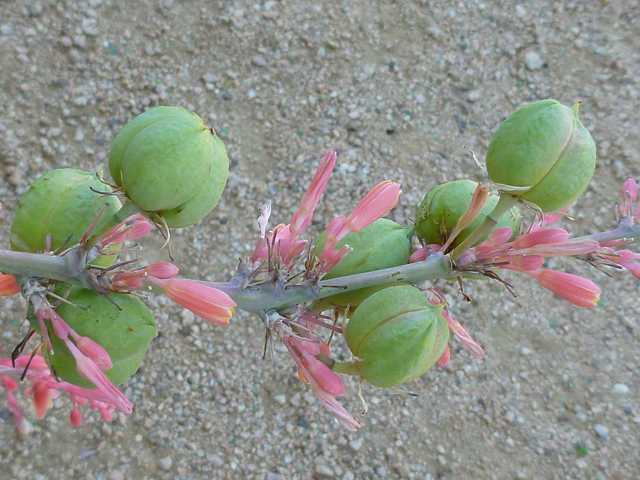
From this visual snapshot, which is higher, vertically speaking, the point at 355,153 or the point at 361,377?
the point at 361,377

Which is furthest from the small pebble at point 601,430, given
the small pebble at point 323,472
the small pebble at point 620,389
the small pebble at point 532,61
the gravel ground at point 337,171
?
the small pebble at point 532,61

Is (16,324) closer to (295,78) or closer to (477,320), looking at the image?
(295,78)

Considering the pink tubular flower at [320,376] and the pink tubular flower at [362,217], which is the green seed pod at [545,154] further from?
the pink tubular flower at [320,376]

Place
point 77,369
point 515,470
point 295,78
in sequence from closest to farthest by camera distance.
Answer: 1. point 77,369
2. point 515,470
3. point 295,78

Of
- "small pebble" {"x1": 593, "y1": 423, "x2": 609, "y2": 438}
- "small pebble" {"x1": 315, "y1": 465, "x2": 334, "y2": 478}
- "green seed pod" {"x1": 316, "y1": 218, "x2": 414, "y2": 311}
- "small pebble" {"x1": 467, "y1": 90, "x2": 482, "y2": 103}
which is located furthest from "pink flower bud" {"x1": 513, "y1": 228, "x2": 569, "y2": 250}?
"small pebble" {"x1": 467, "y1": 90, "x2": 482, "y2": 103}

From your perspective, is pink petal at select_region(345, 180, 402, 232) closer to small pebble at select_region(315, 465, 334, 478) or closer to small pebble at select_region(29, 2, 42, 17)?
small pebble at select_region(315, 465, 334, 478)

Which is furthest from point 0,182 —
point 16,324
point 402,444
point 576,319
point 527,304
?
point 576,319

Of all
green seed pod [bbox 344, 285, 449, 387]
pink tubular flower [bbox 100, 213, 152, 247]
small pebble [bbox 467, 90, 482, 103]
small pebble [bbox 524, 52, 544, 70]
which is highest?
pink tubular flower [bbox 100, 213, 152, 247]

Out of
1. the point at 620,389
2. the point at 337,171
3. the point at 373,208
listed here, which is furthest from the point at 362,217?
the point at 620,389

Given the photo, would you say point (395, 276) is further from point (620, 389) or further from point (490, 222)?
point (620, 389)
